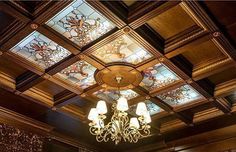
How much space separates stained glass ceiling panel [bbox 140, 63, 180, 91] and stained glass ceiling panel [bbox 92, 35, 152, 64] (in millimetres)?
314

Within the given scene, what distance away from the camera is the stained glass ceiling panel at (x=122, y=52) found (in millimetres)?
3484

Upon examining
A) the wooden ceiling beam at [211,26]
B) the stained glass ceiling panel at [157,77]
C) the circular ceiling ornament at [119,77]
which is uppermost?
the stained glass ceiling panel at [157,77]

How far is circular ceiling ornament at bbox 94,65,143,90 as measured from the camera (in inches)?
151

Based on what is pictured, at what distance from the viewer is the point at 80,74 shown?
410 centimetres

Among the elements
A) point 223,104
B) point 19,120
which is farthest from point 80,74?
point 223,104

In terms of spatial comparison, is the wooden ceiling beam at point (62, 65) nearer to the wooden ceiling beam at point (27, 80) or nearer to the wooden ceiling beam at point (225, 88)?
the wooden ceiling beam at point (27, 80)

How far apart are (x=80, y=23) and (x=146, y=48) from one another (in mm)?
786

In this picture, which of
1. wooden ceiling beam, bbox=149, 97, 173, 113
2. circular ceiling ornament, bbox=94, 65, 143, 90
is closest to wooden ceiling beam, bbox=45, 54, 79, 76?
circular ceiling ornament, bbox=94, 65, 143, 90

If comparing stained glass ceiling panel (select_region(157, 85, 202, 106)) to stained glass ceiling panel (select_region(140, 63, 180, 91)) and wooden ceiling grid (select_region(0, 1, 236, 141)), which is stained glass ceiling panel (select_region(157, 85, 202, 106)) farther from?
stained glass ceiling panel (select_region(140, 63, 180, 91))

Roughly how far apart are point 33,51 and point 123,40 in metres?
1.07

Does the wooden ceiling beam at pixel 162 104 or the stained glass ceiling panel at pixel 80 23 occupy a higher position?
the stained glass ceiling panel at pixel 80 23

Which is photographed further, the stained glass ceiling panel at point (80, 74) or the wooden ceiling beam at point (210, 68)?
the stained glass ceiling panel at point (80, 74)

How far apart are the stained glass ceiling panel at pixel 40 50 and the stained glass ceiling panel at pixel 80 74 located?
244 millimetres

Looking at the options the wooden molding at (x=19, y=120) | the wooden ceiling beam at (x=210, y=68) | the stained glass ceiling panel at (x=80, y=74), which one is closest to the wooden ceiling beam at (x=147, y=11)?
the stained glass ceiling panel at (x=80, y=74)
